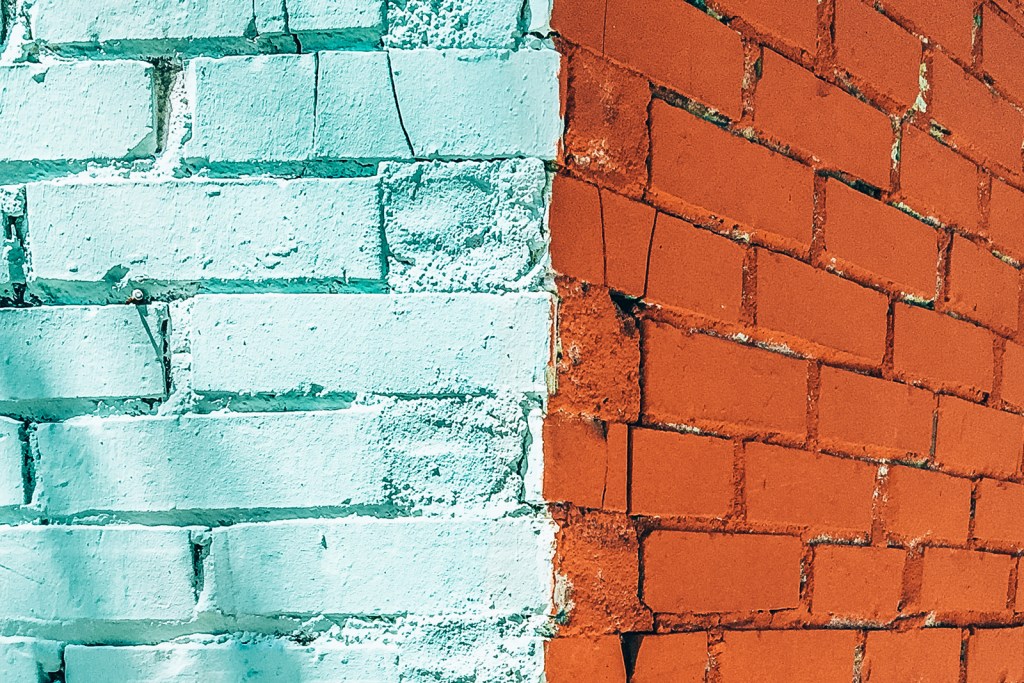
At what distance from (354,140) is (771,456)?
24.5 inches

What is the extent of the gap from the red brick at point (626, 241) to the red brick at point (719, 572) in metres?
0.27

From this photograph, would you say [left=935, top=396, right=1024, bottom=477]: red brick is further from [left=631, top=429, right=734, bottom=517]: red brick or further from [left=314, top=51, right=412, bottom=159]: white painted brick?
[left=314, top=51, right=412, bottom=159]: white painted brick

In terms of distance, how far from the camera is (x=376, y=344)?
3.21ft

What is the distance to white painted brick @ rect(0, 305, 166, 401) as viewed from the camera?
995 millimetres

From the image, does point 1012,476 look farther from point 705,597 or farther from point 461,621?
point 461,621

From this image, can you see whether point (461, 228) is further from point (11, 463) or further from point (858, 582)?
point (858, 582)

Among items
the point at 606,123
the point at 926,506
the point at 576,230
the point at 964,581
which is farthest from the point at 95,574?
the point at 964,581

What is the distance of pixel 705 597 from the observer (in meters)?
1.14

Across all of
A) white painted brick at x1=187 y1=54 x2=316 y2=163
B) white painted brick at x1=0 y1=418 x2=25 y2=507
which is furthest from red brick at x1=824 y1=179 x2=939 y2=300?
white painted brick at x1=0 y1=418 x2=25 y2=507

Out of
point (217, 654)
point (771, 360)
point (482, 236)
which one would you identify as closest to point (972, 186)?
point (771, 360)

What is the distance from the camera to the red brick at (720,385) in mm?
1097

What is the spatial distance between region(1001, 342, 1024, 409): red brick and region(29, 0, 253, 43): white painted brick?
1.32 m

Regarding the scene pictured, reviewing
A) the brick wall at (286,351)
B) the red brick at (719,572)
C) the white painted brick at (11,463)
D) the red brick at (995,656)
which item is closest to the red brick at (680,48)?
the brick wall at (286,351)

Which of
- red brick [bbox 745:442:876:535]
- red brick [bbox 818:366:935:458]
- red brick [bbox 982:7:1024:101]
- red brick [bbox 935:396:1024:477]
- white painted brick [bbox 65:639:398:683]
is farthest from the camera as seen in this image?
red brick [bbox 982:7:1024:101]
